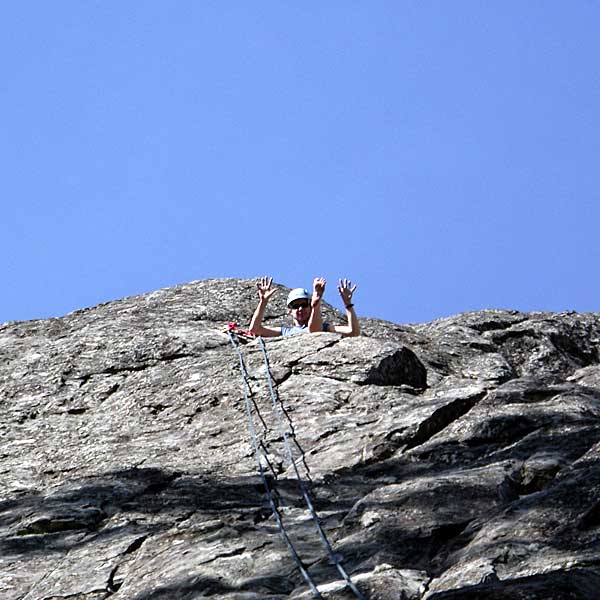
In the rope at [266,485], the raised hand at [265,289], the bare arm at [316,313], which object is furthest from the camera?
the raised hand at [265,289]

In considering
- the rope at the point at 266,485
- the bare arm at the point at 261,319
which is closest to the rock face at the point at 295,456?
the rope at the point at 266,485

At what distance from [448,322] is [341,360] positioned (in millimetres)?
4097

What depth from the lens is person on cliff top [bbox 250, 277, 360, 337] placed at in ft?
47.2

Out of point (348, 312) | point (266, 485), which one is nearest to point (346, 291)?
point (348, 312)

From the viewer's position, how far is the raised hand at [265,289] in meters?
15.2

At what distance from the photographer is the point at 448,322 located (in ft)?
55.2

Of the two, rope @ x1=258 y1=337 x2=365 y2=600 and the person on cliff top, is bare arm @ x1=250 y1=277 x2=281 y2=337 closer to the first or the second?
the person on cliff top

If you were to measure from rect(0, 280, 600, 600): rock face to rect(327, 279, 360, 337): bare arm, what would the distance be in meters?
0.77

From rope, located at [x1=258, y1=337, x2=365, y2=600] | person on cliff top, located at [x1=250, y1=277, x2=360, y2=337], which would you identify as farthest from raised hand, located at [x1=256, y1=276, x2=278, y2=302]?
rope, located at [x1=258, y1=337, x2=365, y2=600]

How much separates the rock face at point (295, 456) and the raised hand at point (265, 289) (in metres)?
0.38

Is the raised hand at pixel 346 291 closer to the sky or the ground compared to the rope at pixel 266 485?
closer to the sky

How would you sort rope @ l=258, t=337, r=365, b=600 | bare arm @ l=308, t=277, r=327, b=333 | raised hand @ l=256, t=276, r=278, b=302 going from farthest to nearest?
raised hand @ l=256, t=276, r=278, b=302 < bare arm @ l=308, t=277, r=327, b=333 < rope @ l=258, t=337, r=365, b=600

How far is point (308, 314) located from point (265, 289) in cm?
84

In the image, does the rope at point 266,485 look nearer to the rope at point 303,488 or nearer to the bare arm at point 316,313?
the rope at point 303,488
